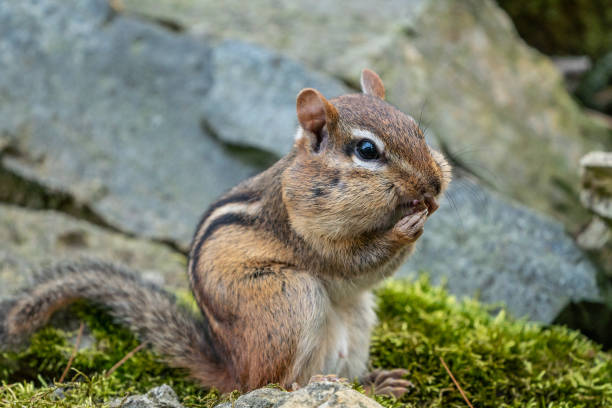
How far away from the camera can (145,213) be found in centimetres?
626

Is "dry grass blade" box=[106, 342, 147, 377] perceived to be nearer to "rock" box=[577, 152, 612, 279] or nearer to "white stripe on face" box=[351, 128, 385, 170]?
"white stripe on face" box=[351, 128, 385, 170]

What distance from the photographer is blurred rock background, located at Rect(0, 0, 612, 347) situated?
216 inches

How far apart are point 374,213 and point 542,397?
165 centimetres

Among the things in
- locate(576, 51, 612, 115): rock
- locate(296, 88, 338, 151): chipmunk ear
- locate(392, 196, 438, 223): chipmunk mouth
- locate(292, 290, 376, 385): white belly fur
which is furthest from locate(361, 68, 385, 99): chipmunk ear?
locate(576, 51, 612, 115): rock

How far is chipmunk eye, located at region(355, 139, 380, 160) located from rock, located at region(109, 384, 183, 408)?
1.52 metres

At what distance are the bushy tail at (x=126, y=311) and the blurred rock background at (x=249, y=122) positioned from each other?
1.03 metres

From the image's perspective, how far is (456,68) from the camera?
7348 mm

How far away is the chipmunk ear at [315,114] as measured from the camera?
11.3 ft

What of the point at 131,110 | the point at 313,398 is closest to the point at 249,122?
the point at 131,110

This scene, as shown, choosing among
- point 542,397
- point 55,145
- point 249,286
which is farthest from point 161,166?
point 542,397

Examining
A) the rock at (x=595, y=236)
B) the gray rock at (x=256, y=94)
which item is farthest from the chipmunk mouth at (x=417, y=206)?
the gray rock at (x=256, y=94)

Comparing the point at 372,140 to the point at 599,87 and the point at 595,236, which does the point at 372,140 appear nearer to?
the point at 595,236

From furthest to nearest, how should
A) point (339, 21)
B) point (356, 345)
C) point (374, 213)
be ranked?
point (339, 21) → point (356, 345) → point (374, 213)

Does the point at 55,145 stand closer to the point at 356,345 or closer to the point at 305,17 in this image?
the point at 305,17
